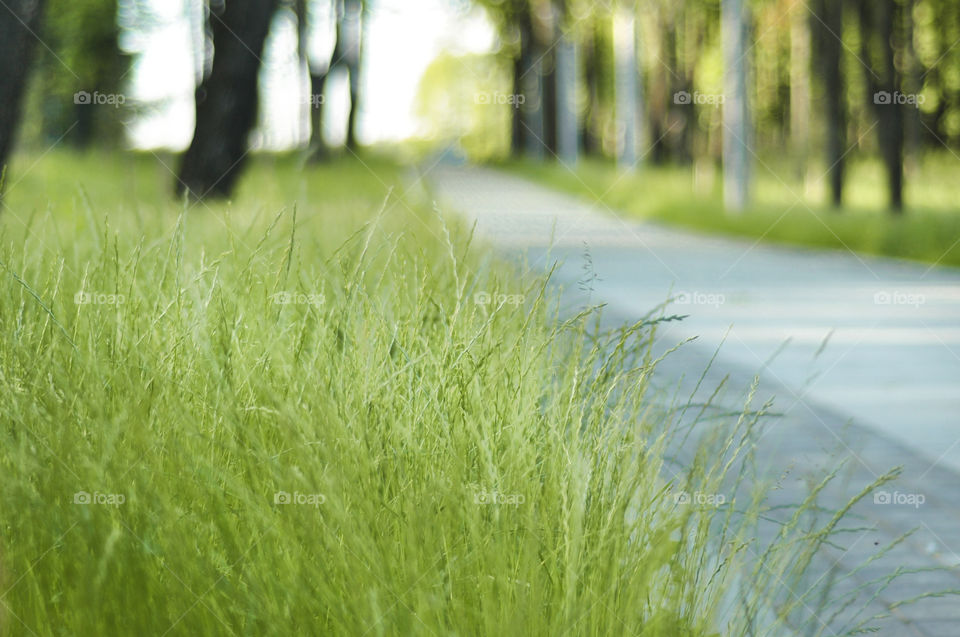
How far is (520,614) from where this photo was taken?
2.56m

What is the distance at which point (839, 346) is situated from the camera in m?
9.56

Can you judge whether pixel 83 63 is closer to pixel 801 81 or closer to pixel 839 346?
pixel 801 81

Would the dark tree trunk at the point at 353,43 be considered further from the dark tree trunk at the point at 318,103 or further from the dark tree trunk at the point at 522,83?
the dark tree trunk at the point at 522,83

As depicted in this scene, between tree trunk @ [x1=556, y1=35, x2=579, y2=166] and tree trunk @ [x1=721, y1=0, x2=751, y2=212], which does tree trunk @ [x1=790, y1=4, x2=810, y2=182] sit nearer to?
tree trunk @ [x1=556, y1=35, x2=579, y2=166]

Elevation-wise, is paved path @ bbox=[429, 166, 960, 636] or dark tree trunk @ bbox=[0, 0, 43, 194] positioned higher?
dark tree trunk @ bbox=[0, 0, 43, 194]

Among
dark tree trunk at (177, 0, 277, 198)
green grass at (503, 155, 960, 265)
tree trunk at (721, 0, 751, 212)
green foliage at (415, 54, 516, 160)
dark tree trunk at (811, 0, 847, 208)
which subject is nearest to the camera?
dark tree trunk at (177, 0, 277, 198)

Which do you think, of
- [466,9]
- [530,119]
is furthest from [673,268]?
[530,119]

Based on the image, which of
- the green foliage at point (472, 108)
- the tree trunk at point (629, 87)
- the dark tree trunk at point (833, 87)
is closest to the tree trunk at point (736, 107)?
the dark tree trunk at point (833, 87)

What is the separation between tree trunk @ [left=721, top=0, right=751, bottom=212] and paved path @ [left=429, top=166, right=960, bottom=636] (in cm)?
327

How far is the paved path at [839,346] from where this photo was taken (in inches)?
181

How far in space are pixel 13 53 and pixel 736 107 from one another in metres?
17.1

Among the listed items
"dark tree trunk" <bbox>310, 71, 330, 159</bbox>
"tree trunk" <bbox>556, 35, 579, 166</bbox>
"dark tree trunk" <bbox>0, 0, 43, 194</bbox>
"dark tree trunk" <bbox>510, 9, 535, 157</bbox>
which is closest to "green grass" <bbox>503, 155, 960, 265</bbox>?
"tree trunk" <bbox>556, 35, 579, 166</bbox>

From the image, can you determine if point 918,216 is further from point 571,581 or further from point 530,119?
point 530,119

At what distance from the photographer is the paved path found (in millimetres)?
4605
